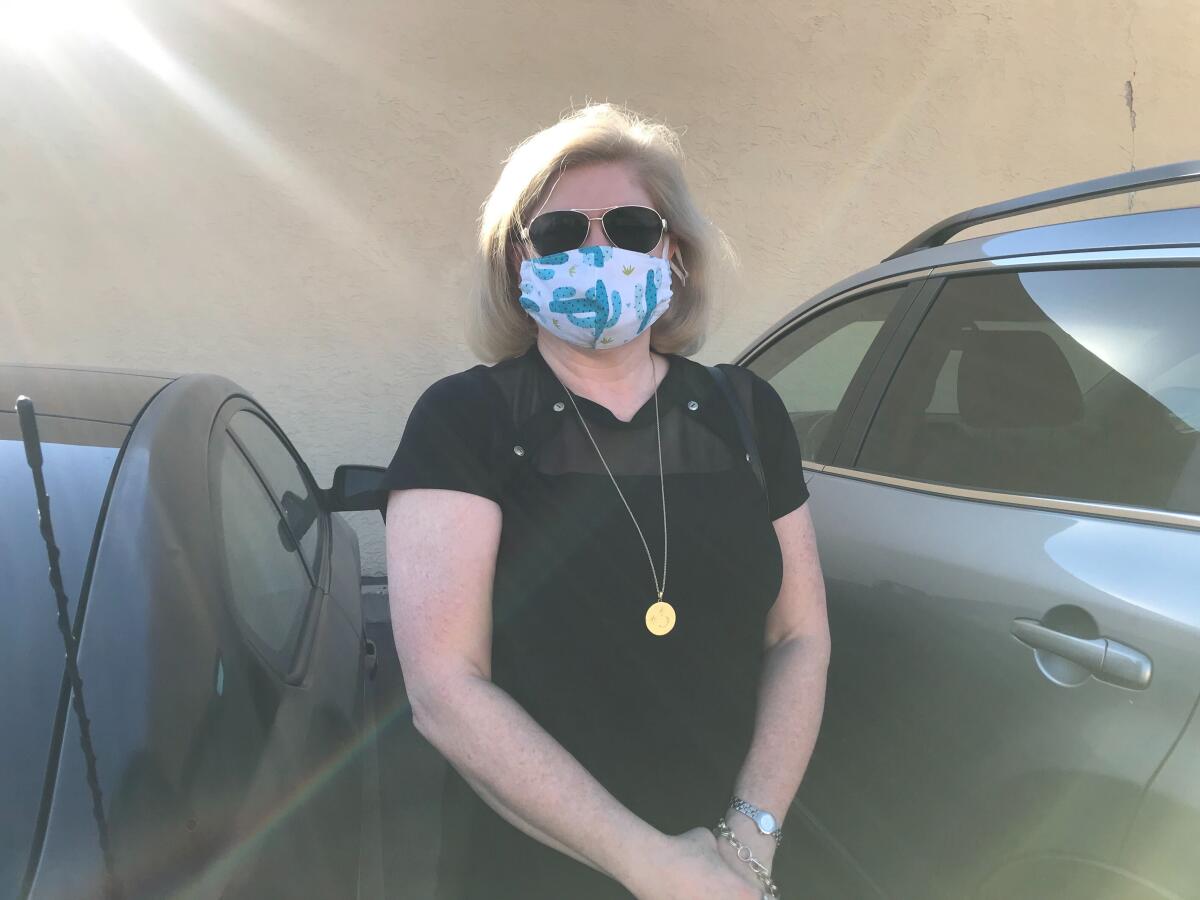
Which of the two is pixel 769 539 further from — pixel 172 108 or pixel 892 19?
pixel 892 19

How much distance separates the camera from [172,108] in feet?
14.0

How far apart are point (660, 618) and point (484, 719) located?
28 cm

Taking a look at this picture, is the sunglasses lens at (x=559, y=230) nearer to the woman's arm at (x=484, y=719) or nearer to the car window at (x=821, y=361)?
the woman's arm at (x=484, y=719)

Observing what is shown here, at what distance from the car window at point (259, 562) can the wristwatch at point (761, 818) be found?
79cm

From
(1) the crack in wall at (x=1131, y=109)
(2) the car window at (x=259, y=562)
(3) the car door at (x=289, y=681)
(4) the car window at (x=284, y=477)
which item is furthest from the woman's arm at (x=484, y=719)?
(1) the crack in wall at (x=1131, y=109)

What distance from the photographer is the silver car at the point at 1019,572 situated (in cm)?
133

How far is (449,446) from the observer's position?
1.21m

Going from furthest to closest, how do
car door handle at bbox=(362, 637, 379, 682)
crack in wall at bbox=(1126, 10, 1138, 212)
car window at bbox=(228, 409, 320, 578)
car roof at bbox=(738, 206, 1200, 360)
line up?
crack in wall at bbox=(1126, 10, 1138, 212), car door handle at bbox=(362, 637, 379, 682), car window at bbox=(228, 409, 320, 578), car roof at bbox=(738, 206, 1200, 360)

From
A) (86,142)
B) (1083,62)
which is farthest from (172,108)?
(1083,62)

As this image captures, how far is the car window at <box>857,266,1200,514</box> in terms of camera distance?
1532 mm

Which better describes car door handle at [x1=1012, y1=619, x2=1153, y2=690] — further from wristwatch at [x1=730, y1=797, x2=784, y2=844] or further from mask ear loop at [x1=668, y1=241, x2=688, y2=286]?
mask ear loop at [x1=668, y1=241, x2=688, y2=286]

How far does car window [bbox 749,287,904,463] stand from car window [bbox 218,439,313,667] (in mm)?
1415

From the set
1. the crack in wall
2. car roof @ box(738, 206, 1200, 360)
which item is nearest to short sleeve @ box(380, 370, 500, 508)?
car roof @ box(738, 206, 1200, 360)

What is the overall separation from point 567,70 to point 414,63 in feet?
2.65
